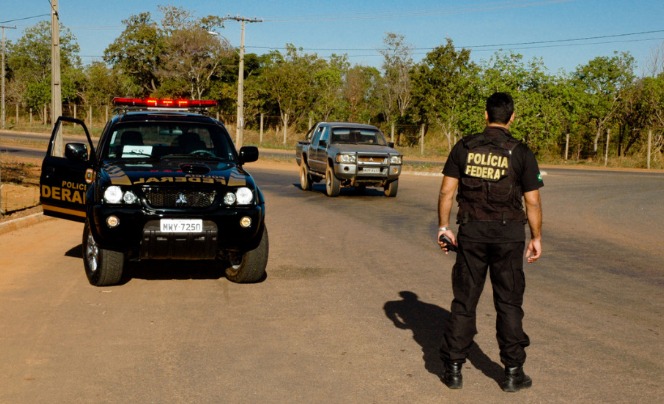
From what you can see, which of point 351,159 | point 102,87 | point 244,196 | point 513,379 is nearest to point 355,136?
point 351,159

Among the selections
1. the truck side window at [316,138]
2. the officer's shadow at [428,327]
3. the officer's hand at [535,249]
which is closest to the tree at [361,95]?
the truck side window at [316,138]

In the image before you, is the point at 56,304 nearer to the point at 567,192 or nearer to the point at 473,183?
the point at 473,183

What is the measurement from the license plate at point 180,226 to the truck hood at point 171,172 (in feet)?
1.37

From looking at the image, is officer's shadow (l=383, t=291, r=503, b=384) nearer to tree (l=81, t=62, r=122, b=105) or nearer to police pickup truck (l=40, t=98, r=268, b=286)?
police pickup truck (l=40, t=98, r=268, b=286)

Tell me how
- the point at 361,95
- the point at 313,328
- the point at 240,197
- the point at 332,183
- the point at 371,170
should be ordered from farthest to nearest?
the point at 361,95 → the point at 332,183 → the point at 371,170 → the point at 240,197 → the point at 313,328

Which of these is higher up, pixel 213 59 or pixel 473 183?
pixel 213 59

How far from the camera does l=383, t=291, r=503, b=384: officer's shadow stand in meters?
5.74

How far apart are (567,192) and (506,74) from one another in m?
15.1

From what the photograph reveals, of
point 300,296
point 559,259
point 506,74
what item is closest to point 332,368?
point 300,296

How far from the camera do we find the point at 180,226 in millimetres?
7938

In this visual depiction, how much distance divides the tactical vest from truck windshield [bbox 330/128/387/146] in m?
16.3

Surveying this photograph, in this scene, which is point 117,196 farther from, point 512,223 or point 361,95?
point 361,95

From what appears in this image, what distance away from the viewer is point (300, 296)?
8.24 m

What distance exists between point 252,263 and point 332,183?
12.0 metres
